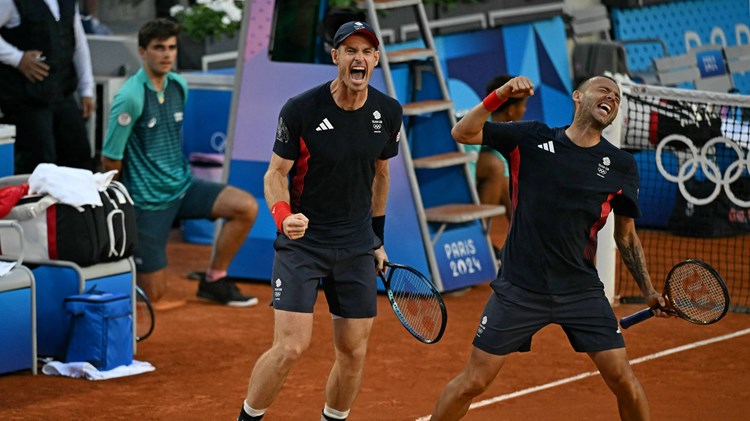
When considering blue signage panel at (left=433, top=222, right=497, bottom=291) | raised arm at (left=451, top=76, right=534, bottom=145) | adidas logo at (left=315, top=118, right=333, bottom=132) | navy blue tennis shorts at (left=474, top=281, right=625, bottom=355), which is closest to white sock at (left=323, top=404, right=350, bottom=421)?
navy blue tennis shorts at (left=474, top=281, right=625, bottom=355)

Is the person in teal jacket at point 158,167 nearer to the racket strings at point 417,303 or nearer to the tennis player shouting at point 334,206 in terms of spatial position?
the racket strings at point 417,303

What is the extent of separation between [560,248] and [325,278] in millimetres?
1176

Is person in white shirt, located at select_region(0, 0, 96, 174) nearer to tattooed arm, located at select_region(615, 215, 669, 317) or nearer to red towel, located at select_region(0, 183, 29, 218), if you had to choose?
red towel, located at select_region(0, 183, 29, 218)

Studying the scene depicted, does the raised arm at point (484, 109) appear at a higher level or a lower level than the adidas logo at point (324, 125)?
higher

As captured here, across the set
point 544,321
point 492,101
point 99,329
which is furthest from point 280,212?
point 99,329

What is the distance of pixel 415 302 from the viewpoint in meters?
6.66

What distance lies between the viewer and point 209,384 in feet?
27.0

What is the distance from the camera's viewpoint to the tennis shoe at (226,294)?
10.6m

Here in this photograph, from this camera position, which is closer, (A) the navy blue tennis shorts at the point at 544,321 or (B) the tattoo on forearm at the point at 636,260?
(A) the navy blue tennis shorts at the point at 544,321

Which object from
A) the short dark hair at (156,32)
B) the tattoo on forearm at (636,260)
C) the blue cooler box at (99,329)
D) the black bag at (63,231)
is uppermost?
the short dark hair at (156,32)

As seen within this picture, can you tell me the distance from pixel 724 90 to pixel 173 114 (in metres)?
9.20

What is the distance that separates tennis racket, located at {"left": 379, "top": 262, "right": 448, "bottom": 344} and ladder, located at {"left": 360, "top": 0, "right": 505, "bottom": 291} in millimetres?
3789

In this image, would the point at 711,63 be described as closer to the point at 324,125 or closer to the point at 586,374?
the point at 586,374

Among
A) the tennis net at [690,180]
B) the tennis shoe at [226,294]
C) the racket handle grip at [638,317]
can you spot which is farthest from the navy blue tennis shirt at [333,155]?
the tennis net at [690,180]
